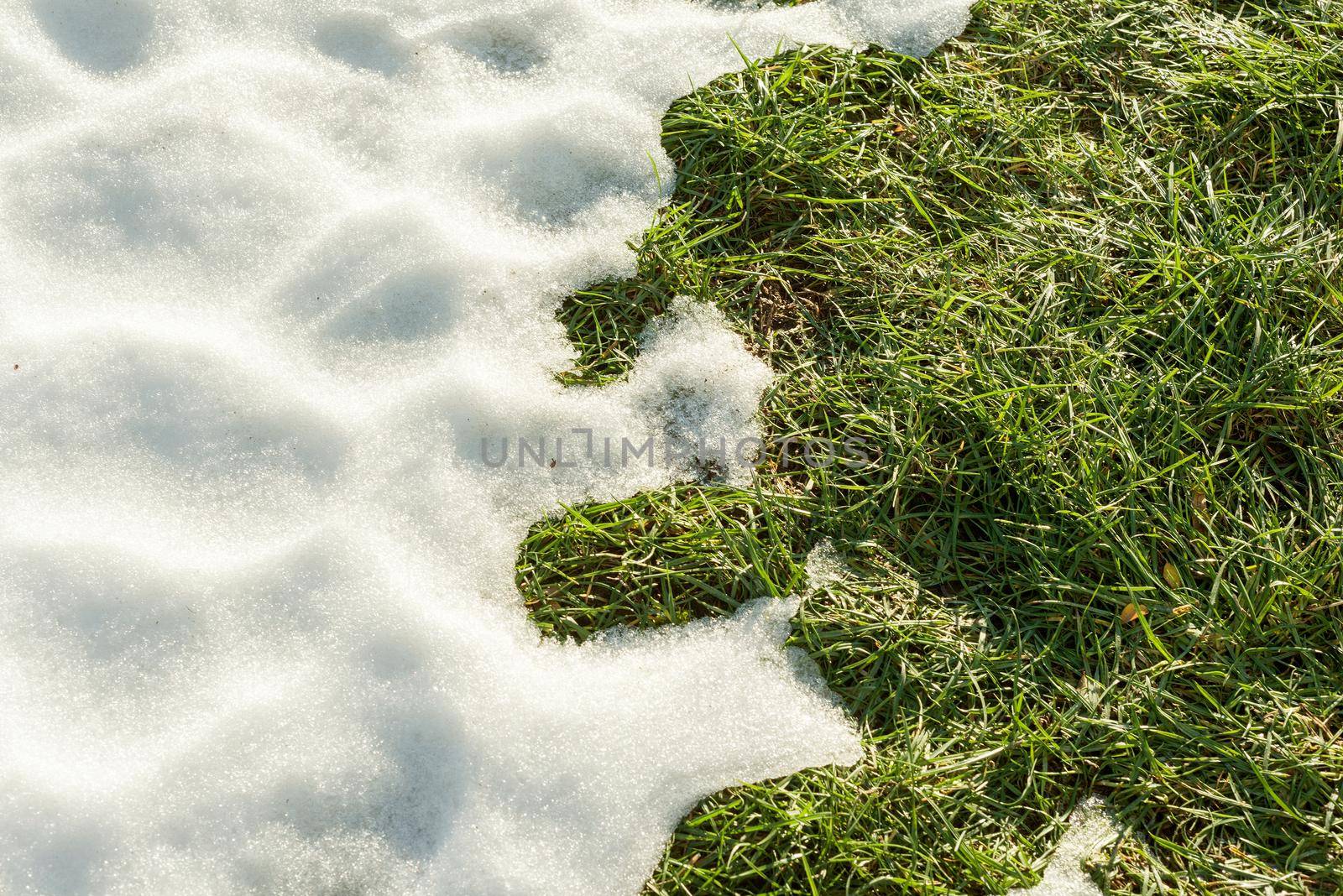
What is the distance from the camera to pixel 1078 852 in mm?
1443

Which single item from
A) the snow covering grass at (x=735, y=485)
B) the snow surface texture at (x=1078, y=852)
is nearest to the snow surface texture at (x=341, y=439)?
the snow covering grass at (x=735, y=485)

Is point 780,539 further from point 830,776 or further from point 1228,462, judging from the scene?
point 1228,462

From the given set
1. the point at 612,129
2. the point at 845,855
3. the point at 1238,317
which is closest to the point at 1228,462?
the point at 1238,317

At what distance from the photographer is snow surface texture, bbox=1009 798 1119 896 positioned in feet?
4.66

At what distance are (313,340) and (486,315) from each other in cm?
29

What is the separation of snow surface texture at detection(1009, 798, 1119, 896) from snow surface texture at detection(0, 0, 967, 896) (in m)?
0.34

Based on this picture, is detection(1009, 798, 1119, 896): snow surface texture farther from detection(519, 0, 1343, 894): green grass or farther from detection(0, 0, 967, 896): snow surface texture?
detection(0, 0, 967, 896): snow surface texture

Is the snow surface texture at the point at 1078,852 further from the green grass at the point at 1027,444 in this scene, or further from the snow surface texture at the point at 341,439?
the snow surface texture at the point at 341,439

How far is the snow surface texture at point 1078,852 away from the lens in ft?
4.66

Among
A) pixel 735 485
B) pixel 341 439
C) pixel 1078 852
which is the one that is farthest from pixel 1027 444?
pixel 341 439

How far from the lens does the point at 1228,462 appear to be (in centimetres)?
164

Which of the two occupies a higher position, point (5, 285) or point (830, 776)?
point (5, 285)

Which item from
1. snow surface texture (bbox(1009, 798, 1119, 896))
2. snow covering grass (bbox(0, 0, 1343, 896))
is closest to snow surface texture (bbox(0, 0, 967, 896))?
snow covering grass (bbox(0, 0, 1343, 896))

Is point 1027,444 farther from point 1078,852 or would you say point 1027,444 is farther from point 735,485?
point 1078,852
